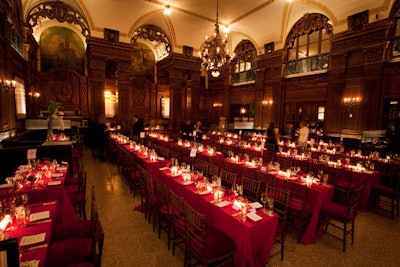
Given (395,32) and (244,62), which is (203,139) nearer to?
(244,62)

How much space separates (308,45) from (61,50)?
57.8 ft

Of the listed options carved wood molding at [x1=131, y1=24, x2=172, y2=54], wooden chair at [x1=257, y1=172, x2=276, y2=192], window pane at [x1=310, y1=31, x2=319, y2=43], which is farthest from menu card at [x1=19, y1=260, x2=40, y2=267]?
window pane at [x1=310, y1=31, x2=319, y2=43]

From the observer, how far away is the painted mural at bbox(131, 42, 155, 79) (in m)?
18.7

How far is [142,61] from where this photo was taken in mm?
18938

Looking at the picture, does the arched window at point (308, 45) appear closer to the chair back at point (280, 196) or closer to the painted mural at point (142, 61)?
the chair back at point (280, 196)

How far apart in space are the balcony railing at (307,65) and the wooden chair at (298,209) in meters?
9.79

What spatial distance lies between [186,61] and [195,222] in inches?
511

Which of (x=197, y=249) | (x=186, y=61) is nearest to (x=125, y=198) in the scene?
(x=197, y=249)

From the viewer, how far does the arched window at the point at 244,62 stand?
16.1m

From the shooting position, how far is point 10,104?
8.27 m

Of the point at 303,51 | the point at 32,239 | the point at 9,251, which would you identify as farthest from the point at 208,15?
the point at 9,251

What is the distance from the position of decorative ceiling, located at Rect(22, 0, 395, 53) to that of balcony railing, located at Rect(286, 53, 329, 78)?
1470 millimetres

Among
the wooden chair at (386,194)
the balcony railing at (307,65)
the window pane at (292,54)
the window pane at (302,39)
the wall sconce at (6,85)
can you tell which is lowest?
the wooden chair at (386,194)

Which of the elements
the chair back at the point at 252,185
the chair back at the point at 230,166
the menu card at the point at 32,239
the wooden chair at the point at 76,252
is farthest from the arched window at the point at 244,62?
the menu card at the point at 32,239
